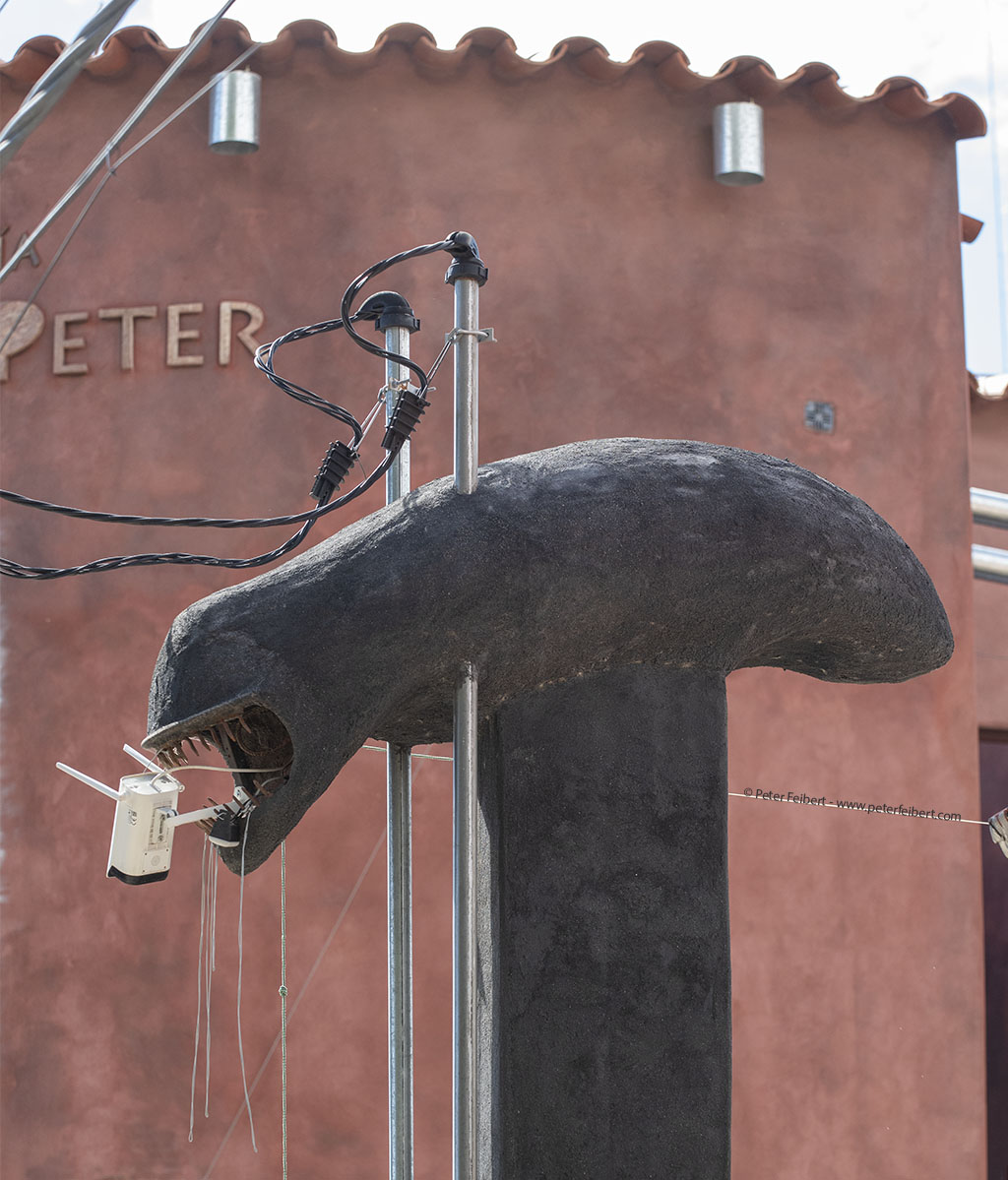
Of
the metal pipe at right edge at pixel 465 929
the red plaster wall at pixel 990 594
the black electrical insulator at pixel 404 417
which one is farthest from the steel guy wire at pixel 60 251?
the red plaster wall at pixel 990 594

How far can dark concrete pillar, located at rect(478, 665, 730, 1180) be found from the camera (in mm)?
2355

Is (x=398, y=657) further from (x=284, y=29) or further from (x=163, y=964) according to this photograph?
(x=284, y=29)

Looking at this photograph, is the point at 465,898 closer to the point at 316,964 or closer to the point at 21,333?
the point at 316,964

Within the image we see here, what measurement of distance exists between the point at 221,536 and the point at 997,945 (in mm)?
5061

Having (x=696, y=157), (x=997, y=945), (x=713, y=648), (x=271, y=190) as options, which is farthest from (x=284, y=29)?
(x=997, y=945)

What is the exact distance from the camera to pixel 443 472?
5.72 m

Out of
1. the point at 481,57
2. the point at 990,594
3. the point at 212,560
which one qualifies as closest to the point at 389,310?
the point at 212,560

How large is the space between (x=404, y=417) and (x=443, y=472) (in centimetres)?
304

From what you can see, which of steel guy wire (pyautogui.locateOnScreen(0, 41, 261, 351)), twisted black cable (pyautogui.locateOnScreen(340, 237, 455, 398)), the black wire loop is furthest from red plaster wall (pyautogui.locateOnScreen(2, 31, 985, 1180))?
twisted black cable (pyautogui.locateOnScreen(340, 237, 455, 398))

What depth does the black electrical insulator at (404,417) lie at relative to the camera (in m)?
2.67

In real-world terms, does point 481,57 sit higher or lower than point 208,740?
higher

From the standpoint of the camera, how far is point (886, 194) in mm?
6031

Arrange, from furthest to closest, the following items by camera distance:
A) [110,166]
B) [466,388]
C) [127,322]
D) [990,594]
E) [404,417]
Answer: [990,594], [127,322], [110,166], [404,417], [466,388]

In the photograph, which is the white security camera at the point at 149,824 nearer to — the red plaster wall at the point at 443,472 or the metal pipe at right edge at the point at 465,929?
the metal pipe at right edge at the point at 465,929
